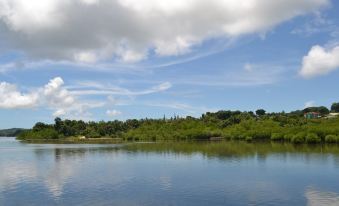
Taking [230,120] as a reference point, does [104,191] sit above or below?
below

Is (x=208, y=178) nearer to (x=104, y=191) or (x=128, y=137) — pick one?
(x=104, y=191)

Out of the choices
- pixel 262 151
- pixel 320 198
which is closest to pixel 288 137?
pixel 262 151

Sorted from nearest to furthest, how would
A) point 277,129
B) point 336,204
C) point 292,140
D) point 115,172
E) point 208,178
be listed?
1. point 336,204
2. point 208,178
3. point 115,172
4. point 292,140
5. point 277,129

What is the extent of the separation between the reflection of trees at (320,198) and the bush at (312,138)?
84950 millimetres

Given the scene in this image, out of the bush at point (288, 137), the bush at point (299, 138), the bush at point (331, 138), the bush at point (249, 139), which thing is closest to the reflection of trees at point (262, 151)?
the bush at point (331, 138)

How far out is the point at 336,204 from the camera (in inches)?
1399

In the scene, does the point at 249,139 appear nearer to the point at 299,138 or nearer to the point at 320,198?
the point at 299,138

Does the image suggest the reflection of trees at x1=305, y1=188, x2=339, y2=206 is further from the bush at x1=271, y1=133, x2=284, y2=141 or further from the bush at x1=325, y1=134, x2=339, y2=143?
the bush at x1=271, y1=133, x2=284, y2=141

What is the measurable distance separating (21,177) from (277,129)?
110251 mm

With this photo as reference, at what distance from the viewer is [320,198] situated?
127 ft

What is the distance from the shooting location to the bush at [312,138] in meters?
123

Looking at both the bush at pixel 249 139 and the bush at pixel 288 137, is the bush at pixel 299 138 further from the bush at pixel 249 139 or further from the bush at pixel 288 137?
the bush at pixel 249 139

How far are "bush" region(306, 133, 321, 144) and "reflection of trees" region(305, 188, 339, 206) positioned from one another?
85.0m

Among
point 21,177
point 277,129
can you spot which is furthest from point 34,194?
point 277,129
